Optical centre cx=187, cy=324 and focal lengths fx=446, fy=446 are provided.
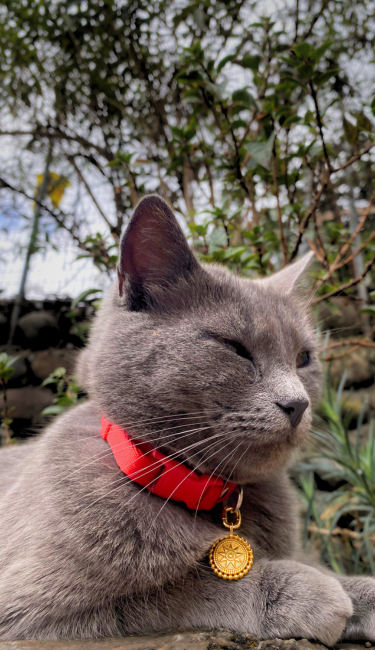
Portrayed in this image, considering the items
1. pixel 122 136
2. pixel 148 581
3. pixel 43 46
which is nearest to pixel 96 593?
pixel 148 581

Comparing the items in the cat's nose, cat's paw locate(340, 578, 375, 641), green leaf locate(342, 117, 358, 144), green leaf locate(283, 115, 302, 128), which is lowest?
cat's paw locate(340, 578, 375, 641)

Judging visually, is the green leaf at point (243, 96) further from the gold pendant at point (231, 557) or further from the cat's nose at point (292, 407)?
the gold pendant at point (231, 557)

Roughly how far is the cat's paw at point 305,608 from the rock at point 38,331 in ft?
7.90

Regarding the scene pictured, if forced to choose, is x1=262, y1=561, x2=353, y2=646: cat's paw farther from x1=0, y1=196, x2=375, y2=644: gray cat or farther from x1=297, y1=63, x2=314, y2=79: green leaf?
x1=297, y1=63, x2=314, y2=79: green leaf

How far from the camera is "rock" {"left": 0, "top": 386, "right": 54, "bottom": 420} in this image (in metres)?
2.79

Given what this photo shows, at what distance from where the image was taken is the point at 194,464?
34.2 inches

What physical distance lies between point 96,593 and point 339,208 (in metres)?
2.25

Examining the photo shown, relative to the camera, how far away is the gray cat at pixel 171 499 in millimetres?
768

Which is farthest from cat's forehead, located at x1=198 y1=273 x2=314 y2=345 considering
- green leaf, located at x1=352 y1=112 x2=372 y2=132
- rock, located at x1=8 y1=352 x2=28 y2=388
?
rock, located at x1=8 y1=352 x2=28 y2=388

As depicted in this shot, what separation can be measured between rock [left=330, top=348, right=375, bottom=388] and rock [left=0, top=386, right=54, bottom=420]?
5.96 ft

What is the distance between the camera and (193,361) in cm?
83

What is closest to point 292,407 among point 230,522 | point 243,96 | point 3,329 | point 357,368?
point 230,522

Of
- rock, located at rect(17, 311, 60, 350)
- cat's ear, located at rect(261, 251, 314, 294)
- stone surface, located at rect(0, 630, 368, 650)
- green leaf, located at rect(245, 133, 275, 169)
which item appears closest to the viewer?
stone surface, located at rect(0, 630, 368, 650)

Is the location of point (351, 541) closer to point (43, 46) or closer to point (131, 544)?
point (131, 544)
